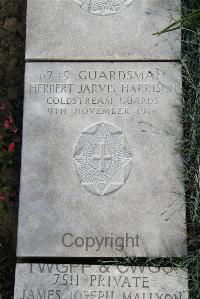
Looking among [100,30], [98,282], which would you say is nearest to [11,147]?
[100,30]

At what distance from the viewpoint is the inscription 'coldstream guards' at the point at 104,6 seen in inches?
142

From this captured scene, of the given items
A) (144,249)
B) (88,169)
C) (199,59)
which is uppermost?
(199,59)

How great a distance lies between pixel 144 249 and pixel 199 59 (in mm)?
1438

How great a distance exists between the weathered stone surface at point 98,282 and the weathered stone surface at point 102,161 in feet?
0.36

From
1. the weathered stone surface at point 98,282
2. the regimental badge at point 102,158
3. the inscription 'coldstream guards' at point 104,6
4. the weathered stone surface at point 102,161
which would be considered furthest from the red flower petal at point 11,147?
the inscription 'coldstream guards' at point 104,6

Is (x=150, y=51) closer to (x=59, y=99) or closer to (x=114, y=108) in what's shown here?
(x=114, y=108)

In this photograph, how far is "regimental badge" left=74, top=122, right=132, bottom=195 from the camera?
332cm

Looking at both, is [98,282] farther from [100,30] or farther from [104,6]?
[104,6]

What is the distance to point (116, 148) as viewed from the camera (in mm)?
3379

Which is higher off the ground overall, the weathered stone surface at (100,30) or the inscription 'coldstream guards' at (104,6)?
the inscription 'coldstream guards' at (104,6)

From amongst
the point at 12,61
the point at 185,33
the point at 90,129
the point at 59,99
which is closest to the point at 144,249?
the point at 90,129

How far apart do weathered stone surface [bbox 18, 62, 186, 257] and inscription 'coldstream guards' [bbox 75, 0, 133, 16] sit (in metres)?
0.42

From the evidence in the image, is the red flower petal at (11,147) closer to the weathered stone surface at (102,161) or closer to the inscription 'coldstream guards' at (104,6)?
the weathered stone surface at (102,161)

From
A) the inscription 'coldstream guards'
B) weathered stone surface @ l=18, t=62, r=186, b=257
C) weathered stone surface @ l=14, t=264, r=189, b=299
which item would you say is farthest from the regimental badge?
the inscription 'coldstream guards'
